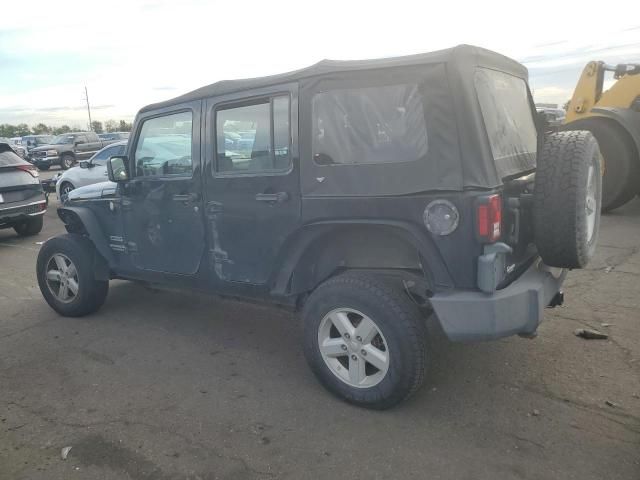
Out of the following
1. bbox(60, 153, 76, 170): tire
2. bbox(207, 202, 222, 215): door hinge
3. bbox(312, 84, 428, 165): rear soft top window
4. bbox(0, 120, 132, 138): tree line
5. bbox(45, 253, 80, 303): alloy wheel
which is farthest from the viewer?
bbox(0, 120, 132, 138): tree line

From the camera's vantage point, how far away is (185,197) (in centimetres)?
389

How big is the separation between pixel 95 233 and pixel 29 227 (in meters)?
5.83

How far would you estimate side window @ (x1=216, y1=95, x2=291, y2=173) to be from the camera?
331cm

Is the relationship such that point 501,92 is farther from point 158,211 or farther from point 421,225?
point 158,211

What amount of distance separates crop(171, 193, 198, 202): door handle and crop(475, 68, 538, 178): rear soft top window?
82.5 inches

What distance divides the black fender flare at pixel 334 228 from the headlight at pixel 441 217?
8 centimetres

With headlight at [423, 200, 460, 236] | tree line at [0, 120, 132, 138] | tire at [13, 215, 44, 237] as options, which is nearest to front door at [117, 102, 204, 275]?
headlight at [423, 200, 460, 236]

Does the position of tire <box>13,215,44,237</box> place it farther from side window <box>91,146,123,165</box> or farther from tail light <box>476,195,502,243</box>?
tail light <box>476,195,502,243</box>

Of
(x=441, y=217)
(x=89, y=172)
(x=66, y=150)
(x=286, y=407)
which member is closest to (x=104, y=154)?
(x=89, y=172)

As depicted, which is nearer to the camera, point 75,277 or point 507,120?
point 507,120

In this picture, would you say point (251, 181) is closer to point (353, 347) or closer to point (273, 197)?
point (273, 197)

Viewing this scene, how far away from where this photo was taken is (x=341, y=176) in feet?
10.00

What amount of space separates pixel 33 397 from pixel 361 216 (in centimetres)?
253

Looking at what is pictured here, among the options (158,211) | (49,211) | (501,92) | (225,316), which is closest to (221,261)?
(158,211)
